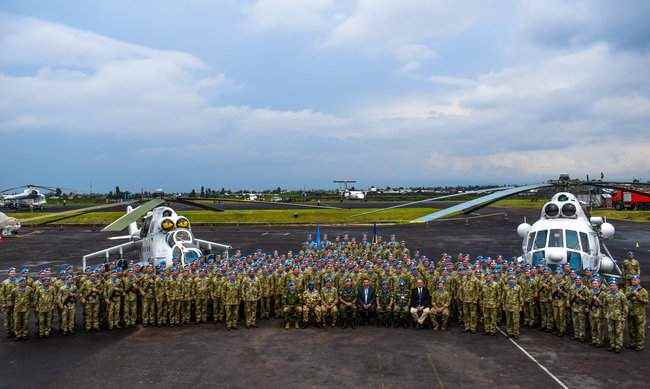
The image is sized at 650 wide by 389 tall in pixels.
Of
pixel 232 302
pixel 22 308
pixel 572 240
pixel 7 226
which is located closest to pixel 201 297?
pixel 232 302

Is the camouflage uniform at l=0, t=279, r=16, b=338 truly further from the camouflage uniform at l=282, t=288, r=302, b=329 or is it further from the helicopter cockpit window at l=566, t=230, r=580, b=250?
the helicopter cockpit window at l=566, t=230, r=580, b=250

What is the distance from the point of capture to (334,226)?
38500 millimetres

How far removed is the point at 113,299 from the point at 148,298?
2.48ft

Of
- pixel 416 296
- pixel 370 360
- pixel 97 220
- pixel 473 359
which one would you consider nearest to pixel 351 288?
pixel 416 296

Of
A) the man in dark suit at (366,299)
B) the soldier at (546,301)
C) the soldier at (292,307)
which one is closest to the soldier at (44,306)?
the soldier at (292,307)

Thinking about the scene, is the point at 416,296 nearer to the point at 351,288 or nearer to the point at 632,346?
the point at 351,288

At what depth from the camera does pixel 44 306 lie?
10016 mm

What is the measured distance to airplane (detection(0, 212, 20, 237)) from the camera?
3159 cm

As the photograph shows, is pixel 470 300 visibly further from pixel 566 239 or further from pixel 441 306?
pixel 566 239

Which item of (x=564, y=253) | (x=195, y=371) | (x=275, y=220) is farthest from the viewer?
(x=275, y=220)

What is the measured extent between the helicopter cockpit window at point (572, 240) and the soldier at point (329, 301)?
6433 millimetres

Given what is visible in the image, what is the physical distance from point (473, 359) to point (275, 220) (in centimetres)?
3476

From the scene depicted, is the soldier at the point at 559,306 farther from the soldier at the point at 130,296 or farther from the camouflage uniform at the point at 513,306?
the soldier at the point at 130,296

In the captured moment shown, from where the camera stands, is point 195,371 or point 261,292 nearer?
point 195,371
